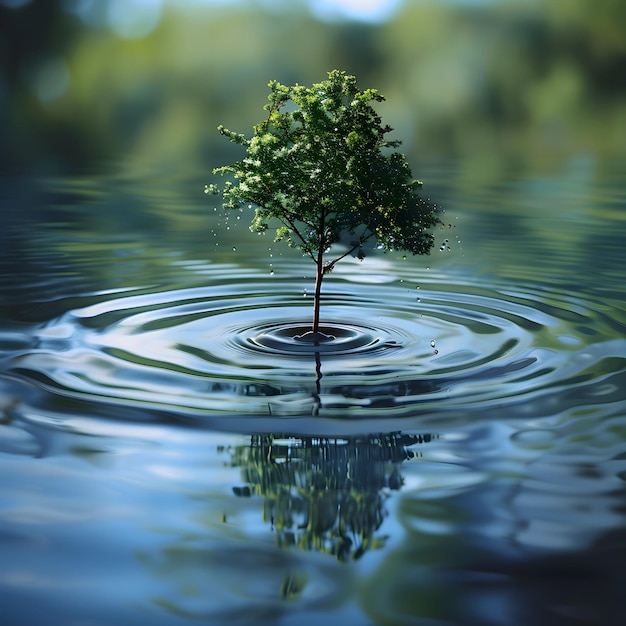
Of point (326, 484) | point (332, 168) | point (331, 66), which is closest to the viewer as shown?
point (326, 484)

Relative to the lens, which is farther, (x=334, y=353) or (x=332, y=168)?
A: (x=334, y=353)

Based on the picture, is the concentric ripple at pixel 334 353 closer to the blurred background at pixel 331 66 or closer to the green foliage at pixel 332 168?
the green foliage at pixel 332 168

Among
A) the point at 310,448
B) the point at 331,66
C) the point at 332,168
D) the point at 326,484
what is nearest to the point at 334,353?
the point at 332,168

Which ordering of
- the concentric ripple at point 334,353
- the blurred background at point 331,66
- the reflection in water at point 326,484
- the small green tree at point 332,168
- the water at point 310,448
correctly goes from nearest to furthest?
the water at point 310,448 < the reflection in water at point 326,484 < the concentric ripple at point 334,353 < the small green tree at point 332,168 < the blurred background at point 331,66

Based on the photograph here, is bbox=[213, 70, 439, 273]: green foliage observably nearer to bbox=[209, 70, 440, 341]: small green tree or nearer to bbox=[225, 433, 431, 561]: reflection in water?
bbox=[209, 70, 440, 341]: small green tree

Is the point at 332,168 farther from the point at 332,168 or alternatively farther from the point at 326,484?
the point at 326,484

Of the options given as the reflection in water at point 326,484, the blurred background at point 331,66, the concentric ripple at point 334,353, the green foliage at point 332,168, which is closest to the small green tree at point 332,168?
the green foliage at point 332,168
